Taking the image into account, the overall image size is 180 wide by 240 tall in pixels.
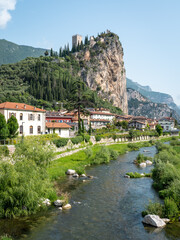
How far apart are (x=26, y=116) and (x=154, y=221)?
42.0 metres

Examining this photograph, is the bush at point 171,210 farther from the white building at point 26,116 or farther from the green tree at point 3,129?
the white building at point 26,116

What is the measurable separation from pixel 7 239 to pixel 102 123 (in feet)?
347

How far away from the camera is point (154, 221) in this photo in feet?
67.5

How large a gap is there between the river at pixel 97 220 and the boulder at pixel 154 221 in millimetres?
433

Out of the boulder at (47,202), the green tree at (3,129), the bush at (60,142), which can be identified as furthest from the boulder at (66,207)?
the bush at (60,142)

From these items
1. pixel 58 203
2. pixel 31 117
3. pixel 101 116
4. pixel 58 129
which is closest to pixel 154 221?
pixel 58 203

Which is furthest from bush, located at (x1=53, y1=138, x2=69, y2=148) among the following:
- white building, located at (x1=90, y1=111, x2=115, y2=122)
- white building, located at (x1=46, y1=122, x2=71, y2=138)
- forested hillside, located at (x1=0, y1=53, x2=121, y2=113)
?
white building, located at (x1=90, y1=111, x2=115, y2=122)

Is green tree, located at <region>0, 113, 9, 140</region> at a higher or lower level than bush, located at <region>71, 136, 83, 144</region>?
higher

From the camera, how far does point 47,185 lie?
2370cm

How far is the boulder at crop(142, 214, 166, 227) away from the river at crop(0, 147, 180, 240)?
433mm

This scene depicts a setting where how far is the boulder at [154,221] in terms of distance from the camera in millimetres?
20436

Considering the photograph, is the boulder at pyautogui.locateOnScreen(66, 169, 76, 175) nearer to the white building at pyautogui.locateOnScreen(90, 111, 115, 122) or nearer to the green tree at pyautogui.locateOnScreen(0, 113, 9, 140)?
the green tree at pyautogui.locateOnScreen(0, 113, 9, 140)

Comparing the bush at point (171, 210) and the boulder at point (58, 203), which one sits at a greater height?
the bush at point (171, 210)

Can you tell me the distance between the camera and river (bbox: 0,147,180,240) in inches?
749
